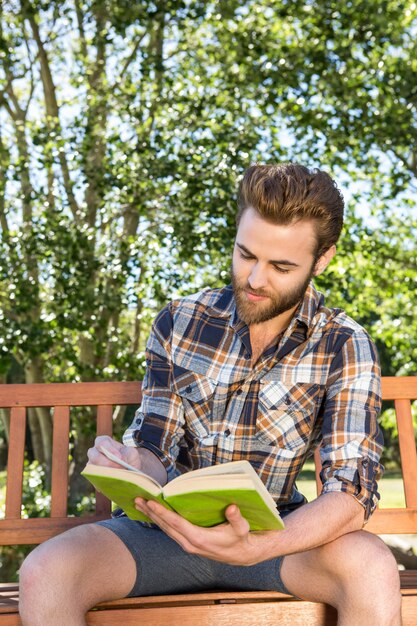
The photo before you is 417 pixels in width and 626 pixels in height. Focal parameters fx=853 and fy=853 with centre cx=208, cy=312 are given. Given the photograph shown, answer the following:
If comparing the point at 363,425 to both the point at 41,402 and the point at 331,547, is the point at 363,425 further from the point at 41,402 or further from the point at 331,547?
the point at 41,402

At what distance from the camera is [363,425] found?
7.02 feet

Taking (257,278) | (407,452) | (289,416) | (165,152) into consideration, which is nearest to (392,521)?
(407,452)

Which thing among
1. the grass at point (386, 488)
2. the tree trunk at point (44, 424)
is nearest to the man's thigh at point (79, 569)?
the tree trunk at point (44, 424)

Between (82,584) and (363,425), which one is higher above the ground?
(363,425)

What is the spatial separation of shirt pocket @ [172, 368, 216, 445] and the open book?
0.56 metres

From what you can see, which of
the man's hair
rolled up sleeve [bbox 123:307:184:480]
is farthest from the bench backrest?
the man's hair

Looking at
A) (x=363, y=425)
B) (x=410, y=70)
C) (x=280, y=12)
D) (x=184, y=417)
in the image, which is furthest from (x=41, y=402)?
(x=410, y=70)

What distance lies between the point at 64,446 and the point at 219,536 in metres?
1.25

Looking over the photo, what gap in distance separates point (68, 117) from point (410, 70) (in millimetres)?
2674

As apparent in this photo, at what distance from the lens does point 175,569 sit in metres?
2.17

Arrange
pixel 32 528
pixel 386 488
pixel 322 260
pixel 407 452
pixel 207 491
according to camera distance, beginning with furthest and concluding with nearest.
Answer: pixel 386 488 → pixel 407 452 → pixel 32 528 → pixel 322 260 → pixel 207 491

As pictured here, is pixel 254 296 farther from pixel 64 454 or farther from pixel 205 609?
pixel 64 454

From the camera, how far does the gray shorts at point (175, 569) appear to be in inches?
84.0

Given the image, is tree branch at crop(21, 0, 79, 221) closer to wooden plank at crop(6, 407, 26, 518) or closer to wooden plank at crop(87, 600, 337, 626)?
wooden plank at crop(6, 407, 26, 518)
